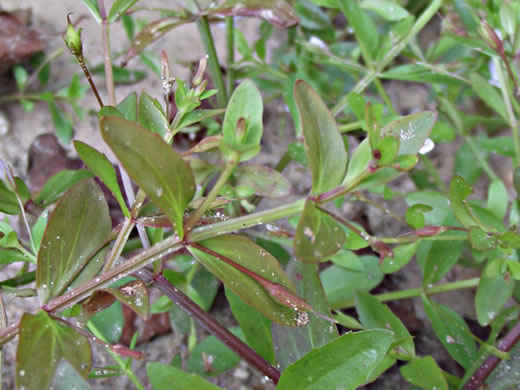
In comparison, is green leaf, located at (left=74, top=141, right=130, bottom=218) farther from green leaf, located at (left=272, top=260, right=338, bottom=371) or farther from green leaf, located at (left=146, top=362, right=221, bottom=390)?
green leaf, located at (left=272, top=260, right=338, bottom=371)

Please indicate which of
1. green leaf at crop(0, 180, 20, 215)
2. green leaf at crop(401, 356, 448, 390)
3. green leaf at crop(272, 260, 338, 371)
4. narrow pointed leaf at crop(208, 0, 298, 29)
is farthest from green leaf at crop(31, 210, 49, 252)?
green leaf at crop(401, 356, 448, 390)

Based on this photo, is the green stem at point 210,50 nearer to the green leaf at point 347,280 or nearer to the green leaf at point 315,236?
the green leaf at point 347,280

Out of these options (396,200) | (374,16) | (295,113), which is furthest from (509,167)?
(295,113)

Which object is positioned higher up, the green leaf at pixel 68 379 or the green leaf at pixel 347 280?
the green leaf at pixel 68 379

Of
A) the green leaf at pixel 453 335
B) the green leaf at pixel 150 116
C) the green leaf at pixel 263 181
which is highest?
the green leaf at pixel 150 116

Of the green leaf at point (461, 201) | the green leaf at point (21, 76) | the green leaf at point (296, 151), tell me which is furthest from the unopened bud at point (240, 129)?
the green leaf at point (21, 76)

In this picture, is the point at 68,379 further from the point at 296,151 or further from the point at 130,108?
the point at 296,151

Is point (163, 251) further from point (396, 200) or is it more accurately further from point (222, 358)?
point (396, 200)
